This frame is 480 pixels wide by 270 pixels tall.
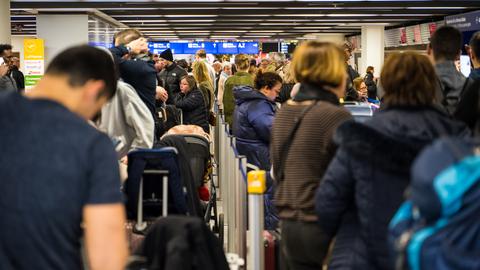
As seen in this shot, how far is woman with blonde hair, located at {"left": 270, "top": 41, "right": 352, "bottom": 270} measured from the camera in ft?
10.8

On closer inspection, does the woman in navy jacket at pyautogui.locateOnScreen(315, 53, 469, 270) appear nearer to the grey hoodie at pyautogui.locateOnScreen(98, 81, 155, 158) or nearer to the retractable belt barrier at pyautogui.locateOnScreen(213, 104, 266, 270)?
the retractable belt barrier at pyautogui.locateOnScreen(213, 104, 266, 270)

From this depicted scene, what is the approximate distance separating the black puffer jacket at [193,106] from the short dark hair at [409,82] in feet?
20.8

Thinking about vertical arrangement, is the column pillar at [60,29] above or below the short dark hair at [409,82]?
above

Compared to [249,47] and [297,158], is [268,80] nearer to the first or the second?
[297,158]

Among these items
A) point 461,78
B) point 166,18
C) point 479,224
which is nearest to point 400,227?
point 479,224

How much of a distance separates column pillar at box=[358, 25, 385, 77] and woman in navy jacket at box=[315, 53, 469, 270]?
77.5ft

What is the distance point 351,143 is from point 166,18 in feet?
65.6

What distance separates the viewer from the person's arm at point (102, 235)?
7.27 ft

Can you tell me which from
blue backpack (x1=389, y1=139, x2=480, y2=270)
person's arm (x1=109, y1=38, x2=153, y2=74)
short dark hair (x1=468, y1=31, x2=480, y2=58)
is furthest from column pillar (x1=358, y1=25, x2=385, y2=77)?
blue backpack (x1=389, y1=139, x2=480, y2=270)

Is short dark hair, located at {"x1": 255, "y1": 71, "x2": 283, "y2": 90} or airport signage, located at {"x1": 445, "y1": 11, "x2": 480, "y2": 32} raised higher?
airport signage, located at {"x1": 445, "y1": 11, "x2": 480, "y2": 32}

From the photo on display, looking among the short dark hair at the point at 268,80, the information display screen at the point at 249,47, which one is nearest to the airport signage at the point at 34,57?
the short dark hair at the point at 268,80

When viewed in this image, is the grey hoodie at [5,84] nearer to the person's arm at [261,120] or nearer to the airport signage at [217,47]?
the person's arm at [261,120]

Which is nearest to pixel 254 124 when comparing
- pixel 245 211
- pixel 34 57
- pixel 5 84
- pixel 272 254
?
pixel 245 211

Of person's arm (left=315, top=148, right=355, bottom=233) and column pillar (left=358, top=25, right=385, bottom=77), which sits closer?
person's arm (left=315, top=148, right=355, bottom=233)
